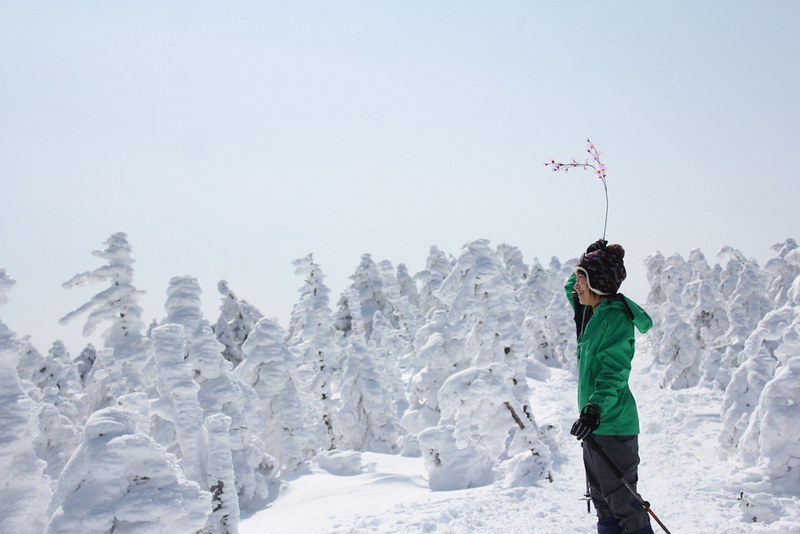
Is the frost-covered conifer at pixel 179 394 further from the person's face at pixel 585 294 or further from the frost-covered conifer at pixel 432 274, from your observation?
the frost-covered conifer at pixel 432 274

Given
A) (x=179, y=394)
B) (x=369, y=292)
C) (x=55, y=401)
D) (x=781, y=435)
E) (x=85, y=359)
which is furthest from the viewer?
(x=369, y=292)

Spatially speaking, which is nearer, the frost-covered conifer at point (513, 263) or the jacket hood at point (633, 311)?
the jacket hood at point (633, 311)

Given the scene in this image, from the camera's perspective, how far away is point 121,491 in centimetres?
646

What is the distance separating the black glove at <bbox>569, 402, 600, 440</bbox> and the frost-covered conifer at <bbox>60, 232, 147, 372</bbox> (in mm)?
23347

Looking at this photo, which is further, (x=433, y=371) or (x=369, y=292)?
(x=369, y=292)

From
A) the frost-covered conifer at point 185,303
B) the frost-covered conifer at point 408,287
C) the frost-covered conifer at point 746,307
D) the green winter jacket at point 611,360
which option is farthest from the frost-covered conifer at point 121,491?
the frost-covered conifer at point 408,287

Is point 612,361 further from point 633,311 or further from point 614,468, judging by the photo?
point 614,468

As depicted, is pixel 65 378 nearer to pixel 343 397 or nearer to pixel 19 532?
pixel 343 397

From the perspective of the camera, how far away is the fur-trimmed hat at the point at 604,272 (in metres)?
5.04

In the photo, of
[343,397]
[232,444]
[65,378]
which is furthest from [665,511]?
[65,378]

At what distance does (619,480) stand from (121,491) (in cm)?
518

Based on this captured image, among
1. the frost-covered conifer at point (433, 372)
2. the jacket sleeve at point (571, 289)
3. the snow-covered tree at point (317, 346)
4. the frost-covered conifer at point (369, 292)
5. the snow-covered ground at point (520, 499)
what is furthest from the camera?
the frost-covered conifer at point (369, 292)

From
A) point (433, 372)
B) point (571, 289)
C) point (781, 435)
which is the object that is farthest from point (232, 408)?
point (433, 372)

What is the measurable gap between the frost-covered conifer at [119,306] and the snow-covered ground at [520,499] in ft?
30.4
